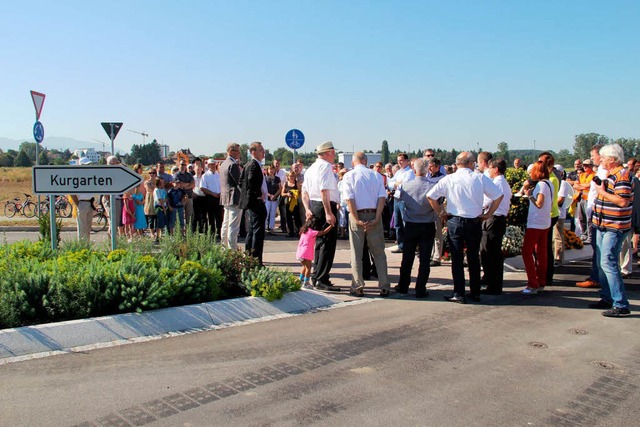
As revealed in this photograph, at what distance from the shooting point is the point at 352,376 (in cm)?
488

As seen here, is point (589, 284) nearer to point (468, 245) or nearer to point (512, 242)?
point (512, 242)

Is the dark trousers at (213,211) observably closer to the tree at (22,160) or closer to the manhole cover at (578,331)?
the manhole cover at (578,331)

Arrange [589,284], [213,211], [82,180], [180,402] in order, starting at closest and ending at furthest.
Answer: [180,402] → [82,180] → [589,284] → [213,211]

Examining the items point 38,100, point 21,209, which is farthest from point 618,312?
point 21,209

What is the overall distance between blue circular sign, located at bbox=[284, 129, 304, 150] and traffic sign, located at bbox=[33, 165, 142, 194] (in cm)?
1139

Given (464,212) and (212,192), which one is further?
(212,192)

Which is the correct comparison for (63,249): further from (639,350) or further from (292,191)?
(292,191)

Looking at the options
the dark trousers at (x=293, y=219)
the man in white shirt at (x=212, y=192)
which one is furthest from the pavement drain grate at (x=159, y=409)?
the dark trousers at (x=293, y=219)

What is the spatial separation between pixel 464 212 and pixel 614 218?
1861mm

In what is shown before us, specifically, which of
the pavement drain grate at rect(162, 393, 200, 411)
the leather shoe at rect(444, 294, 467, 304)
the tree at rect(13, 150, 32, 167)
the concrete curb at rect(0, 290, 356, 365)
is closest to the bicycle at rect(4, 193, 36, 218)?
the concrete curb at rect(0, 290, 356, 365)

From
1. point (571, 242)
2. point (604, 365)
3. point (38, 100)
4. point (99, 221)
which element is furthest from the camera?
point (99, 221)

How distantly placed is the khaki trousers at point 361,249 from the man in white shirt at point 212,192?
19.5 feet

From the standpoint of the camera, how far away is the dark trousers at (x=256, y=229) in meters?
8.70

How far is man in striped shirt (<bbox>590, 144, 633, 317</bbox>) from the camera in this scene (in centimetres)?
707
